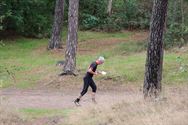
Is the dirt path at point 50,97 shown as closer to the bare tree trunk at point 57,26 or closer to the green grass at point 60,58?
the green grass at point 60,58

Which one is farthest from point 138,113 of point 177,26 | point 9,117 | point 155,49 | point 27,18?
point 27,18

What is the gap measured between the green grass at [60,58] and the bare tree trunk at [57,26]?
72 centimetres

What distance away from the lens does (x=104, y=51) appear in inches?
1214

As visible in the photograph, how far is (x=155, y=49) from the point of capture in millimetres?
14758

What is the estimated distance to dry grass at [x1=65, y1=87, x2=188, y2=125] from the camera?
10812 millimetres

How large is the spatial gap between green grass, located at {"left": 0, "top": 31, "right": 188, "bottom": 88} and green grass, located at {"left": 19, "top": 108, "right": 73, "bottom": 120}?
128 inches

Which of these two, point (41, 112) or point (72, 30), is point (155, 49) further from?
point (72, 30)

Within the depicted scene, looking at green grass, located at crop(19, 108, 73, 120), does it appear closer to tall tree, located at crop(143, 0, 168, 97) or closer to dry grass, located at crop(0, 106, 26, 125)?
dry grass, located at crop(0, 106, 26, 125)

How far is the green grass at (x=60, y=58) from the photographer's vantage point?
77.9 ft

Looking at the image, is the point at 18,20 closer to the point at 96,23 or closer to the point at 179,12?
the point at 96,23

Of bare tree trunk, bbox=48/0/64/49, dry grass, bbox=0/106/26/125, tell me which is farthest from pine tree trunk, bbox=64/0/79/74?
dry grass, bbox=0/106/26/125

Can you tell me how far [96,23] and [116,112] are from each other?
27.6m

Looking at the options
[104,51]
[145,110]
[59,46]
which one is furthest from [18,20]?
[145,110]

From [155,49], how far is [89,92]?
800cm
